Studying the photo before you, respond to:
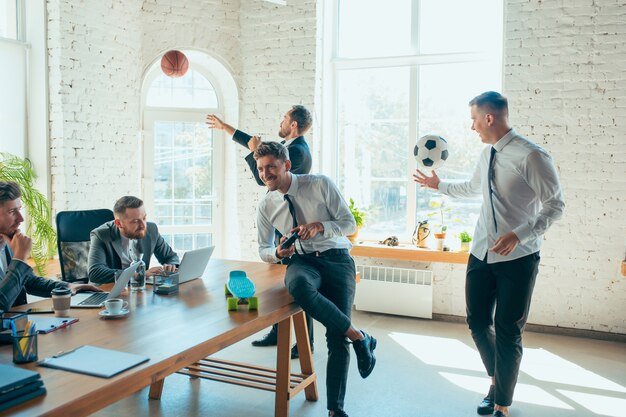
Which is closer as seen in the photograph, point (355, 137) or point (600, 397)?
point (600, 397)

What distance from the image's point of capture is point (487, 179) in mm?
3205

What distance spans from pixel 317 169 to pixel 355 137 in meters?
0.54

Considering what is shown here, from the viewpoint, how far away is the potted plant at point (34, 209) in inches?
182

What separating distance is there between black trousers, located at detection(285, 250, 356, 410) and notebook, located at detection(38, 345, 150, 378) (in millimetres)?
1062

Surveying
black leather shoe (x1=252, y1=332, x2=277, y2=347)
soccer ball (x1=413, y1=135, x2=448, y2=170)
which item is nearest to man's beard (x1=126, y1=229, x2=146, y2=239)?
black leather shoe (x1=252, y1=332, x2=277, y2=347)

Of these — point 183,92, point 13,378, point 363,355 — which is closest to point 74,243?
point 363,355

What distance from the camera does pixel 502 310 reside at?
3088 mm

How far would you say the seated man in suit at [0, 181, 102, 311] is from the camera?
7.60 feet

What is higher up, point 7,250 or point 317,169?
point 317,169

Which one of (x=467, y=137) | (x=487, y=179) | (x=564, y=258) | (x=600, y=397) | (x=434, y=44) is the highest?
(x=434, y=44)

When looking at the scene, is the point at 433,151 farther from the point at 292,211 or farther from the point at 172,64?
the point at 172,64

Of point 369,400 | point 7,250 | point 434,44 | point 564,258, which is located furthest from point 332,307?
point 434,44

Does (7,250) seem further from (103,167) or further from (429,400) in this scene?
(103,167)

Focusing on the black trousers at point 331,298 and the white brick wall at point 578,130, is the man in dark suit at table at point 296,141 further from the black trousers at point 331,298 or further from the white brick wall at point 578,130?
the white brick wall at point 578,130
